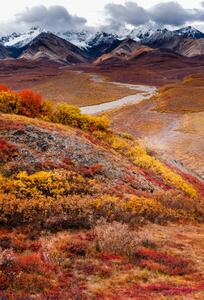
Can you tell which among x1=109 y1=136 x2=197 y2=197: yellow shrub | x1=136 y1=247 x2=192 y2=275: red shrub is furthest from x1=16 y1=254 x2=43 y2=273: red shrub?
x1=109 y1=136 x2=197 y2=197: yellow shrub

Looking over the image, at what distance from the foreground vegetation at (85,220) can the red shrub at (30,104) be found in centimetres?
483

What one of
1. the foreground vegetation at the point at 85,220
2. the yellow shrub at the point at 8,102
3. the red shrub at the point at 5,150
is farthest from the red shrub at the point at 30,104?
the red shrub at the point at 5,150

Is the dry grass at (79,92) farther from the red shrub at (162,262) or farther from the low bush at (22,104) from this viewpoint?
the red shrub at (162,262)

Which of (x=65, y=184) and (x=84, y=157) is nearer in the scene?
(x=65, y=184)

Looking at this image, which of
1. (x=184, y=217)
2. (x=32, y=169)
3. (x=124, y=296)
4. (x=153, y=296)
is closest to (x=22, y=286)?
(x=124, y=296)

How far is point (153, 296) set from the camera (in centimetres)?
1175

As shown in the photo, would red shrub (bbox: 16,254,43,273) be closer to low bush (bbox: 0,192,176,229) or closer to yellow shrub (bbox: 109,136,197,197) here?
low bush (bbox: 0,192,176,229)

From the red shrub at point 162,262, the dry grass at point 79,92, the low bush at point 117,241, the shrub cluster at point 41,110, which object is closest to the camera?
the red shrub at point 162,262

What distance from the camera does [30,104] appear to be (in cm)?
3694

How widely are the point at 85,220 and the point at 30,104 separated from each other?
68.9 ft

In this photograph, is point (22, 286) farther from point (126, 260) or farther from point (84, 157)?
point (84, 157)

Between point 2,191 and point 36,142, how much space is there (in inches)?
333

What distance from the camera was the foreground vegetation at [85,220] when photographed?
12.5 metres

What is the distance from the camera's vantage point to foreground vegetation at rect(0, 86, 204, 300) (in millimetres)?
12477
